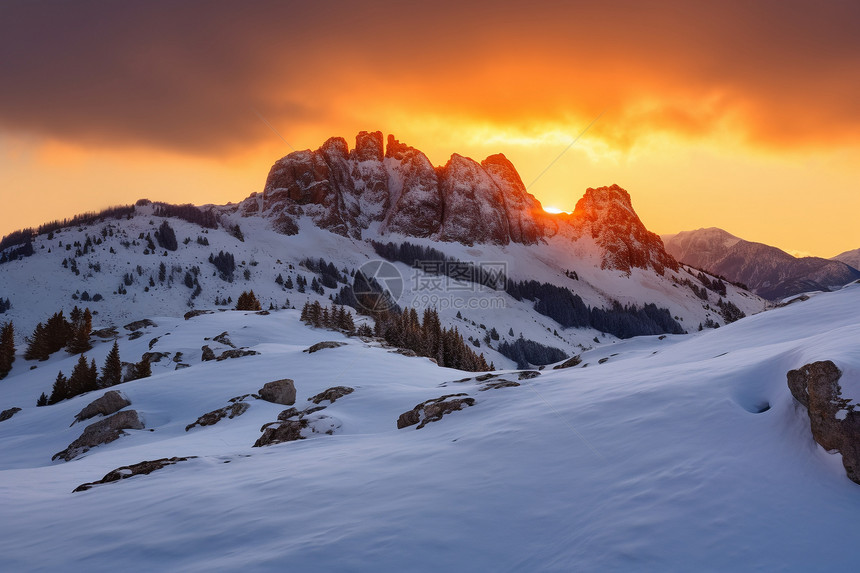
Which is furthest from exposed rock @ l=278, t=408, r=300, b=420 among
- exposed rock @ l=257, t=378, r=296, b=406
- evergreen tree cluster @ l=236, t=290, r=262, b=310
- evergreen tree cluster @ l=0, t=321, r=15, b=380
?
evergreen tree cluster @ l=236, t=290, r=262, b=310

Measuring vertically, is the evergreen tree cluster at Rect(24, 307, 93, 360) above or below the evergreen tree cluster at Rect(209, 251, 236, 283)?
below

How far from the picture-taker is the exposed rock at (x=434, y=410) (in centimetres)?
1500

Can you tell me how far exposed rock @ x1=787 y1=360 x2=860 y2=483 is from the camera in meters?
5.80

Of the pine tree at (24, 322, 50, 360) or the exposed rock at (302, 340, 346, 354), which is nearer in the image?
the exposed rock at (302, 340, 346, 354)

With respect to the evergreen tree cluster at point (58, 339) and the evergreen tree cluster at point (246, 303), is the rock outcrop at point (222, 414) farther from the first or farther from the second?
the evergreen tree cluster at point (246, 303)

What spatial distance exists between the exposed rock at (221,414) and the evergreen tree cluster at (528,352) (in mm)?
104046

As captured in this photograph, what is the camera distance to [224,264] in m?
140

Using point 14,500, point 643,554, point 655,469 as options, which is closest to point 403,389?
point 14,500

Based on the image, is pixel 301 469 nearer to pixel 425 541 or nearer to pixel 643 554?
pixel 425 541

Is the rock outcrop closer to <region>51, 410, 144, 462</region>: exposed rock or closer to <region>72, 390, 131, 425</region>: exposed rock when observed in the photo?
<region>51, 410, 144, 462</region>: exposed rock

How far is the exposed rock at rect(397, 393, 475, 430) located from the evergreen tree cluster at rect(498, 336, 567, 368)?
10898cm

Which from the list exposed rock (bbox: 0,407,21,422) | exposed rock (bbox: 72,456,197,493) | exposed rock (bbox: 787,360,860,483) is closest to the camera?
exposed rock (bbox: 787,360,860,483)

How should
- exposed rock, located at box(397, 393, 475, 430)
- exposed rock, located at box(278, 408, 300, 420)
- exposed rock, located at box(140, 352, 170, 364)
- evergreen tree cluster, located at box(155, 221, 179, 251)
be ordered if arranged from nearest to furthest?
exposed rock, located at box(397, 393, 475, 430), exposed rock, located at box(278, 408, 300, 420), exposed rock, located at box(140, 352, 170, 364), evergreen tree cluster, located at box(155, 221, 179, 251)

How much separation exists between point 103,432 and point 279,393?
8.71 m
